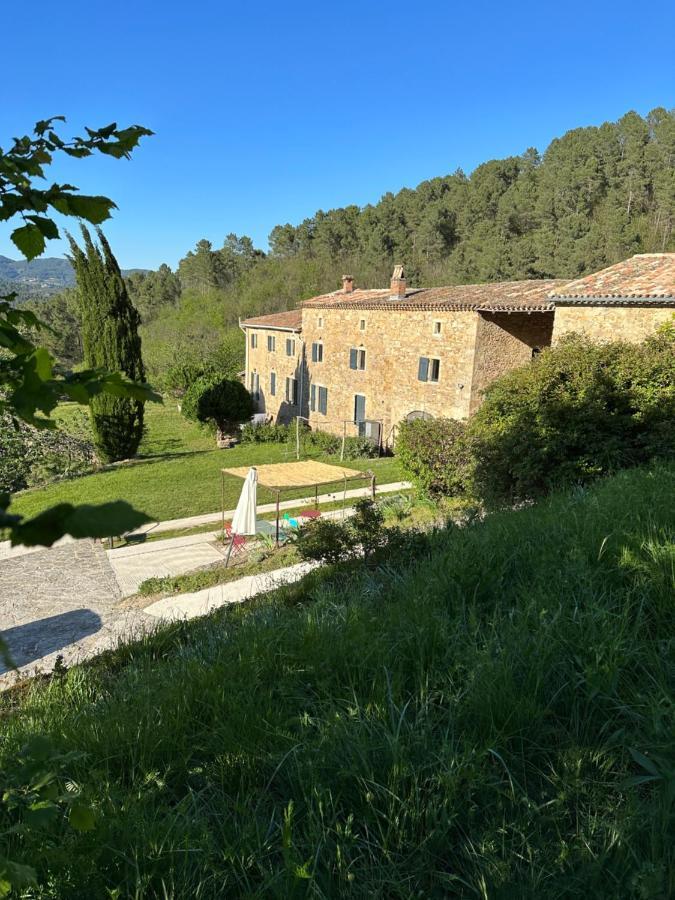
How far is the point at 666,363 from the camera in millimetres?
9383

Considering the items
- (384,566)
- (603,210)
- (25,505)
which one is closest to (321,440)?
(25,505)

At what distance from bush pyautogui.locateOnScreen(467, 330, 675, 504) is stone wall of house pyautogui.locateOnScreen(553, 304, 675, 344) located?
2.77 metres

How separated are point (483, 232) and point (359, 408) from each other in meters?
29.2

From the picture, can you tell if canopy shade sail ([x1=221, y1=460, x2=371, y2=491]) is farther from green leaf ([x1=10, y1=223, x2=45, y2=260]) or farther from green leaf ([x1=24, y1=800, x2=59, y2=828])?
green leaf ([x1=24, y1=800, x2=59, y2=828])

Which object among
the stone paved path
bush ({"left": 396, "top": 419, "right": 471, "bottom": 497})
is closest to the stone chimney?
bush ({"left": 396, "top": 419, "right": 471, "bottom": 497})

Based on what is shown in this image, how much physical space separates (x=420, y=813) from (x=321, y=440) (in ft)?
76.5

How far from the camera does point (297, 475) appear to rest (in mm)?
12359

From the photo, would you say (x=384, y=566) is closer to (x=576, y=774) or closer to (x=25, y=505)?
(x=576, y=774)

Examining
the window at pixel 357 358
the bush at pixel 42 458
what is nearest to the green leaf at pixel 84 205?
the bush at pixel 42 458

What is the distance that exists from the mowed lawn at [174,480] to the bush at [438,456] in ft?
5.74

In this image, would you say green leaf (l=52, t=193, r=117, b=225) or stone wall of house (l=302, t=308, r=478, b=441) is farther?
stone wall of house (l=302, t=308, r=478, b=441)

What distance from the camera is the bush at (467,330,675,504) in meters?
9.11

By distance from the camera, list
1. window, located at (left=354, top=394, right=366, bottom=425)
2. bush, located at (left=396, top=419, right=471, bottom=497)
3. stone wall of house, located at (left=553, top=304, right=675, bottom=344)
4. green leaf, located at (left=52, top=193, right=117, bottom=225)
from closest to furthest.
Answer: green leaf, located at (left=52, top=193, right=117, bottom=225), bush, located at (left=396, top=419, right=471, bottom=497), stone wall of house, located at (left=553, top=304, right=675, bottom=344), window, located at (left=354, top=394, right=366, bottom=425)

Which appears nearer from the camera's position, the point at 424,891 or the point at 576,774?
the point at 424,891
